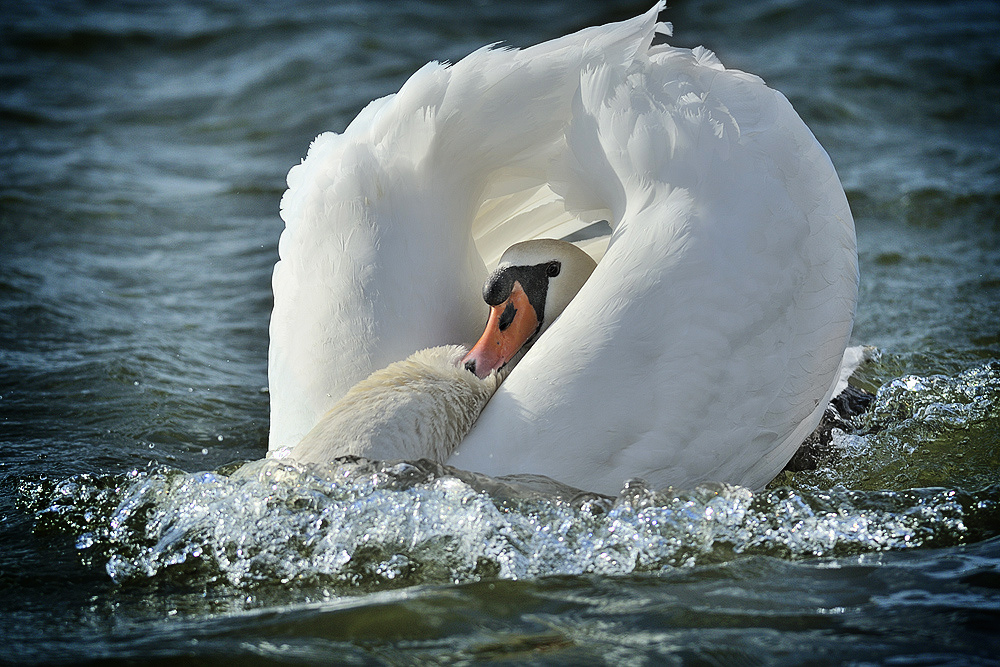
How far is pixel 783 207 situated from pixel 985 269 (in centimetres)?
349

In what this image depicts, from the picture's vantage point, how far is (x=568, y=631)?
8.68 ft

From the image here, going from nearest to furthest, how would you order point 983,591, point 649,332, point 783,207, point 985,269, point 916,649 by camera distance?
1. point 916,649
2. point 983,591
3. point 649,332
4. point 783,207
5. point 985,269

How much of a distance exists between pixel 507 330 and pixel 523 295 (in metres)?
0.13

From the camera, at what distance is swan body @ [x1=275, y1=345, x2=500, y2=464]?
10.1 ft

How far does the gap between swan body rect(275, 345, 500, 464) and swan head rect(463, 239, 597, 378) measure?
217 millimetres

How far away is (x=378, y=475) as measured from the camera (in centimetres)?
305

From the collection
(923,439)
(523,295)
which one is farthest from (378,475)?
(923,439)

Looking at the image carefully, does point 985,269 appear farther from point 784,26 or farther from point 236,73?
point 236,73

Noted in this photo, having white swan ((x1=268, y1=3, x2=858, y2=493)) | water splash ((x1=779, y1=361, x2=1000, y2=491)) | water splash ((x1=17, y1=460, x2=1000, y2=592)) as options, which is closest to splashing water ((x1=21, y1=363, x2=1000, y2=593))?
water splash ((x1=17, y1=460, x2=1000, y2=592))

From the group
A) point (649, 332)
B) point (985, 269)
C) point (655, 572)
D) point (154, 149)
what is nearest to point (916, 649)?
point (655, 572)

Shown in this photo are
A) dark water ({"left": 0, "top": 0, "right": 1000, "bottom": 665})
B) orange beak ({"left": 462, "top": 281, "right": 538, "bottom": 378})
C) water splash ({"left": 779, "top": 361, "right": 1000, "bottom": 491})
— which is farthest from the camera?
water splash ({"left": 779, "top": 361, "right": 1000, "bottom": 491})

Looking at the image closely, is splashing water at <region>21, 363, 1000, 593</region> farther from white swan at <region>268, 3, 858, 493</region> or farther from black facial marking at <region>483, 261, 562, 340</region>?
black facial marking at <region>483, 261, 562, 340</region>

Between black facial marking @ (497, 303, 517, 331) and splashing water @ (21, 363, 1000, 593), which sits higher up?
black facial marking @ (497, 303, 517, 331)

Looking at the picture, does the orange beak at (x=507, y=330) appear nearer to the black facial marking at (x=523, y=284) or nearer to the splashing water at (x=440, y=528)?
the black facial marking at (x=523, y=284)
